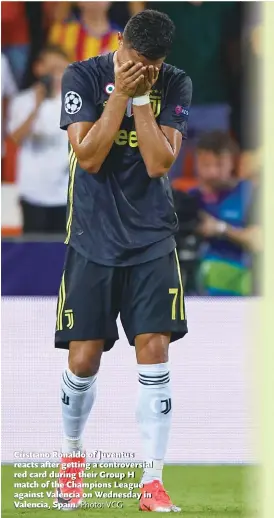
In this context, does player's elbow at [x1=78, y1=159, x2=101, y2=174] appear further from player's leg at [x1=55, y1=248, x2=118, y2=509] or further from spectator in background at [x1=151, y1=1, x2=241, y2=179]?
spectator in background at [x1=151, y1=1, x2=241, y2=179]

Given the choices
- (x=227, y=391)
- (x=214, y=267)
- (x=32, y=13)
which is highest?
(x=32, y=13)

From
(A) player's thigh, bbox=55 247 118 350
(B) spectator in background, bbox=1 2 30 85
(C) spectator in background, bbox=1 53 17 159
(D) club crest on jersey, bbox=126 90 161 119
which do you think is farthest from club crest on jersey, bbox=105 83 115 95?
(C) spectator in background, bbox=1 53 17 159

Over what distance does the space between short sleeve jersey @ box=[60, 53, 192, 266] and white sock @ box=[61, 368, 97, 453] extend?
0.39 meters

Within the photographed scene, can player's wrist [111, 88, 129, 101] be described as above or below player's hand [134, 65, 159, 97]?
below

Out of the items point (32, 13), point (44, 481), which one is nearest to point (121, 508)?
point (44, 481)

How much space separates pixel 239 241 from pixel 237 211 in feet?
0.43

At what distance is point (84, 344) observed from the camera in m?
2.55

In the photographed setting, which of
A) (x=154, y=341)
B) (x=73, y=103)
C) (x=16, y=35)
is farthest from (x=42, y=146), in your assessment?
(x=154, y=341)

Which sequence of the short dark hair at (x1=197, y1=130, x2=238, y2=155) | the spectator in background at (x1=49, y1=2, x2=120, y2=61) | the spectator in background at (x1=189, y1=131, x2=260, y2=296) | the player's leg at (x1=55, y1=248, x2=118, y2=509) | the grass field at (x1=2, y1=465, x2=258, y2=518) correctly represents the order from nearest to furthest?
the grass field at (x1=2, y1=465, x2=258, y2=518)
the player's leg at (x1=55, y1=248, x2=118, y2=509)
the spectator in background at (x1=49, y1=2, x2=120, y2=61)
the spectator in background at (x1=189, y1=131, x2=260, y2=296)
the short dark hair at (x1=197, y1=130, x2=238, y2=155)

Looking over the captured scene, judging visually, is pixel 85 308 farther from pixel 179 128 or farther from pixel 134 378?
pixel 179 128

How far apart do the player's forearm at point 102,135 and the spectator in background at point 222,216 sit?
1.19 meters

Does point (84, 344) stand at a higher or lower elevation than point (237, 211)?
lower

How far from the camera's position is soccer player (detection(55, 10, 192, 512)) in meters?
2.45

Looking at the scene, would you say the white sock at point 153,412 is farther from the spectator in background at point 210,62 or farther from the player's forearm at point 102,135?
the spectator in background at point 210,62
